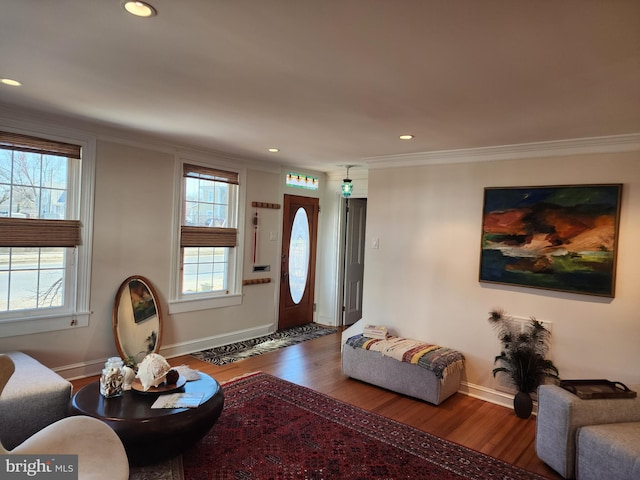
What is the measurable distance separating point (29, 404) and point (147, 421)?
101cm

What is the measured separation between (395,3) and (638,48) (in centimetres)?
113

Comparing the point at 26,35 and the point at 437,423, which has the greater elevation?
the point at 26,35

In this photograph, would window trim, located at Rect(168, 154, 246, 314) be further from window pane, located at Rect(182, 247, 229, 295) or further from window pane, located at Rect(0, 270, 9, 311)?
window pane, located at Rect(0, 270, 9, 311)

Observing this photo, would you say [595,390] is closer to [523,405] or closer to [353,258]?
[523,405]

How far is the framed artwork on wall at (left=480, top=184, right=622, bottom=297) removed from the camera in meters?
3.22

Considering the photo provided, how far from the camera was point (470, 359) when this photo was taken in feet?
12.9

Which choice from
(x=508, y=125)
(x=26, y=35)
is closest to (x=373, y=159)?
(x=508, y=125)

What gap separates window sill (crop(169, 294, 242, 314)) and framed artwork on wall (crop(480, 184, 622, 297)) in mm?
3002

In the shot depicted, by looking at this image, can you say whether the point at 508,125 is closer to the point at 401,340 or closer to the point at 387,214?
the point at 387,214

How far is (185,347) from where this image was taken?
4676mm

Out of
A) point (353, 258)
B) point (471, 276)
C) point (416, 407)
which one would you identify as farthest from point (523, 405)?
point (353, 258)

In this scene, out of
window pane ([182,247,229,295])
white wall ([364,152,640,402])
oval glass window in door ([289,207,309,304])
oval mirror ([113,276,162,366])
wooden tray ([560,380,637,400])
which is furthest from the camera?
oval glass window in door ([289,207,309,304])

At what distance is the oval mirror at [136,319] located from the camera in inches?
158

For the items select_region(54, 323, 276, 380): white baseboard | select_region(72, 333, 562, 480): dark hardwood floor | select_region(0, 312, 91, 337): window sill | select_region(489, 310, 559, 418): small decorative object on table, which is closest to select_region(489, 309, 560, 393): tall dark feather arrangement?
select_region(489, 310, 559, 418): small decorative object on table
